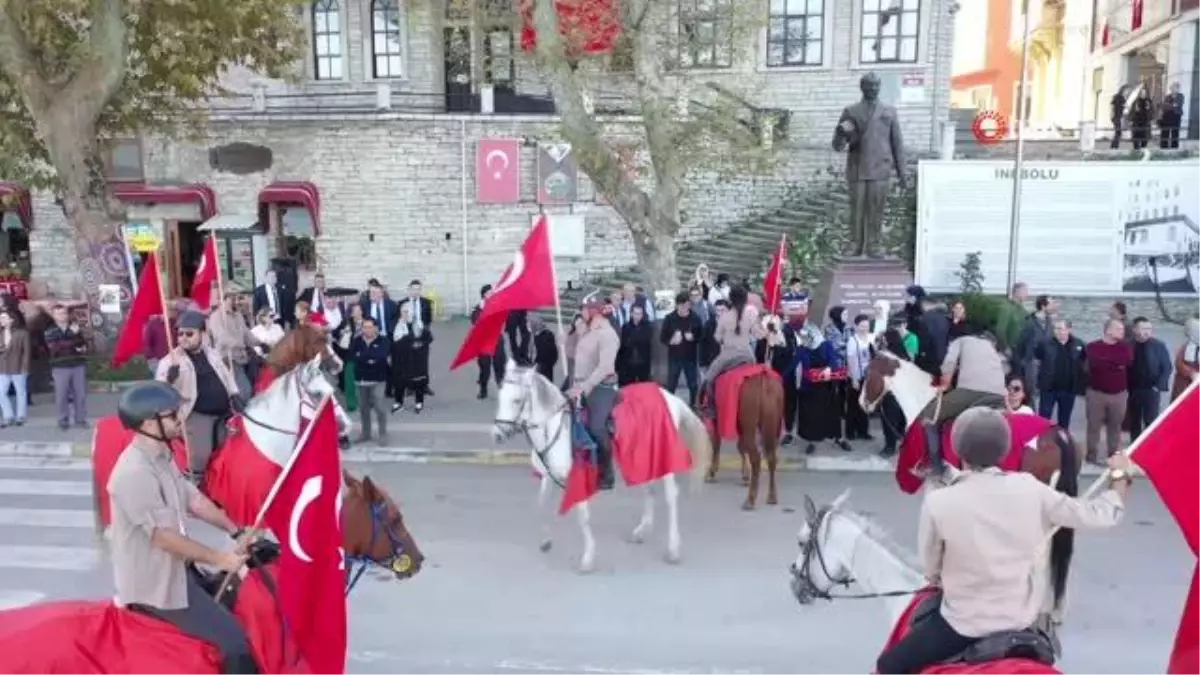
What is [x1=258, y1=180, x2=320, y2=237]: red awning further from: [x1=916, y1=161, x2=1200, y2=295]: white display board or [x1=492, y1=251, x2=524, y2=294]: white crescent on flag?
[x1=492, y1=251, x2=524, y2=294]: white crescent on flag

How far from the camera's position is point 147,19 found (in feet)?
55.2

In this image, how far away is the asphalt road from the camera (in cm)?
702

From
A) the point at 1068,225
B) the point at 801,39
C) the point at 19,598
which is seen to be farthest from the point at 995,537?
the point at 801,39

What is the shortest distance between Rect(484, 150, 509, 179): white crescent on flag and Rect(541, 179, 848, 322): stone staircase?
3.00 meters

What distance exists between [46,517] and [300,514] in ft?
22.6

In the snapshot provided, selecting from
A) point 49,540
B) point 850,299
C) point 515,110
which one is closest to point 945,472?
point 850,299

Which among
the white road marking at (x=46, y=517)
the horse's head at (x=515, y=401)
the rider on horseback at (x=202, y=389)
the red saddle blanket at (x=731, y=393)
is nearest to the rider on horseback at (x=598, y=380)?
the horse's head at (x=515, y=401)

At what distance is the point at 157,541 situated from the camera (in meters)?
4.52

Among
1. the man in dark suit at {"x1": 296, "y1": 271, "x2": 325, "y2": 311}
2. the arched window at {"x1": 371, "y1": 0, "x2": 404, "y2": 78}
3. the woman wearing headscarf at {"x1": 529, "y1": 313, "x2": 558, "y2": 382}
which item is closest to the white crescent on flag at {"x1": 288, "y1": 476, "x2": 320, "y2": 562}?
the woman wearing headscarf at {"x1": 529, "y1": 313, "x2": 558, "y2": 382}

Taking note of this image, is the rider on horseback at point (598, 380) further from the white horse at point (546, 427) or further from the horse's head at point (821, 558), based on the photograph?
the horse's head at point (821, 558)

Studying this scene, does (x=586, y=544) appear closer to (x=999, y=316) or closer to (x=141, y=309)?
(x=141, y=309)

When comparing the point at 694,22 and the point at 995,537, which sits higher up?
the point at 694,22

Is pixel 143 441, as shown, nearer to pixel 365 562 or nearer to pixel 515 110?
pixel 365 562

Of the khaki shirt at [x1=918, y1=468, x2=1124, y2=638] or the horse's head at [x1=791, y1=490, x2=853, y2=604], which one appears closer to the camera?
the khaki shirt at [x1=918, y1=468, x2=1124, y2=638]
